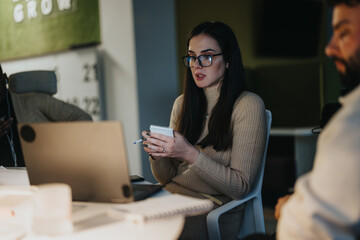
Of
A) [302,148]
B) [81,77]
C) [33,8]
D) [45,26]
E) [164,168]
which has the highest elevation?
[33,8]

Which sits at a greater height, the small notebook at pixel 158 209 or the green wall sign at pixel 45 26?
the green wall sign at pixel 45 26

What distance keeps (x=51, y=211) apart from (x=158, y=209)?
0.26 metres

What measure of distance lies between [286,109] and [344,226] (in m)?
3.10

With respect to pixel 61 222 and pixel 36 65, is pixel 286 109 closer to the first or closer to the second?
pixel 36 65

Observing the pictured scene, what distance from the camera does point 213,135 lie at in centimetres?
167

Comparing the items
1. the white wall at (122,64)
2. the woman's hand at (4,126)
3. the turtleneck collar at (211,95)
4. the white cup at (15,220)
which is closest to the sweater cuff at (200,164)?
→ the turtleneck collar at (211,95)

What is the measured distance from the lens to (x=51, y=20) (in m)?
2.91

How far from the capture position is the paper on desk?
58.4 inches

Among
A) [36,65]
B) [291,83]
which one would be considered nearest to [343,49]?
[36,65]

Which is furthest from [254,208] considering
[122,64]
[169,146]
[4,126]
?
[122,64]

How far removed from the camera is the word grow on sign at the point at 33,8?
260 cm

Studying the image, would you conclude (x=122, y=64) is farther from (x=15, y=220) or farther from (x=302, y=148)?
(x=15, y=220)

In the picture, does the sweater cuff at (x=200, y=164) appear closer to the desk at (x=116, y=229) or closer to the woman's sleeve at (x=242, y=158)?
the woman's sleeve at (x=242, y=158)

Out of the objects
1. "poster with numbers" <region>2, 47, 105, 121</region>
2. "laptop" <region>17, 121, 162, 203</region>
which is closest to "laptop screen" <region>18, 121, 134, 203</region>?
"laptop" <region>17, 121, 162, 203</region>
